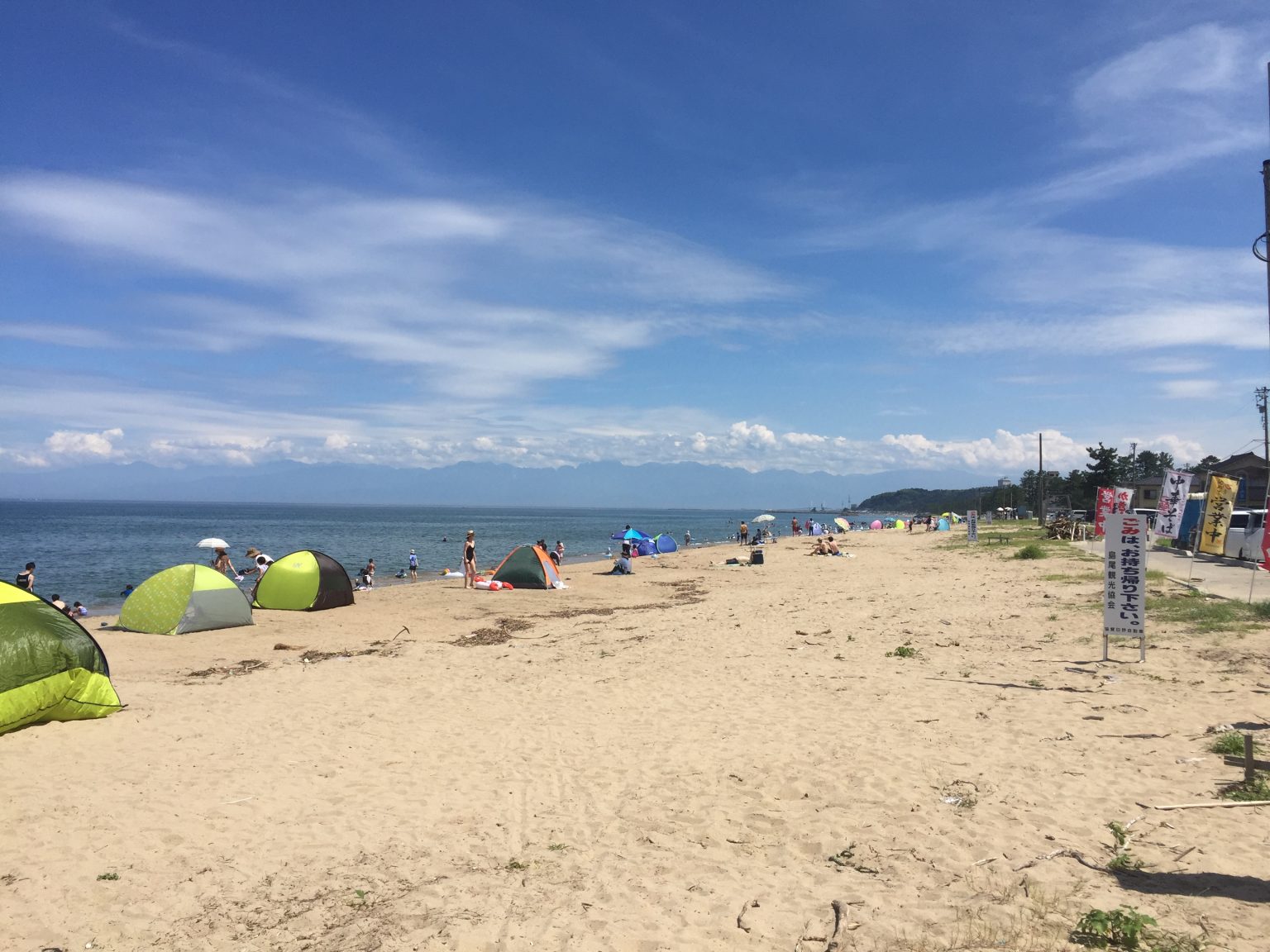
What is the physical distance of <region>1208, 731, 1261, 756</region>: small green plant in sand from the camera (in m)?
6.61

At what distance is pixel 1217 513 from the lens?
23.1 meters

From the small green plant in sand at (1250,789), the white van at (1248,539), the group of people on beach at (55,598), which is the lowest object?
the group of people on beach at (55,598)

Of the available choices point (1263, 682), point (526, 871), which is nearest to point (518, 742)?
point (526, 871)

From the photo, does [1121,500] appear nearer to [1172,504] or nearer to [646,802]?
[1172,504]

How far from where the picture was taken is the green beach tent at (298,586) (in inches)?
750

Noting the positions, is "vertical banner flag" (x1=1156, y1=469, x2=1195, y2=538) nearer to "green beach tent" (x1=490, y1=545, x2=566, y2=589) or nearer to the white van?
the white van

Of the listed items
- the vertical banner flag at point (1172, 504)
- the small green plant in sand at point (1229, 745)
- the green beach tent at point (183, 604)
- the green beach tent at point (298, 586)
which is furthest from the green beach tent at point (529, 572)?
the vertical banner flag at point (1172, 504)

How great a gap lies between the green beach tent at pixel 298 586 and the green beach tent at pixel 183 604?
2452 mm

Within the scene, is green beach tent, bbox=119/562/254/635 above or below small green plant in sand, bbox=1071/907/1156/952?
below

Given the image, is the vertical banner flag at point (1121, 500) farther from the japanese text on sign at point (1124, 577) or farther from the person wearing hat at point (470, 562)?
the person wearing hat at point (470, 562)

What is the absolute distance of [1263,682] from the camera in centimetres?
883

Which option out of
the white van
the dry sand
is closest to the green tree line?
the white van

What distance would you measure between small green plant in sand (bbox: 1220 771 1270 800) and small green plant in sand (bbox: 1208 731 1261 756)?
731 mm

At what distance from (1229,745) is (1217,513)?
2083 centimetres
